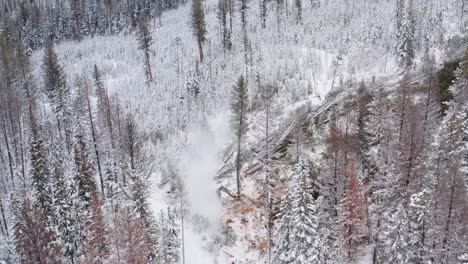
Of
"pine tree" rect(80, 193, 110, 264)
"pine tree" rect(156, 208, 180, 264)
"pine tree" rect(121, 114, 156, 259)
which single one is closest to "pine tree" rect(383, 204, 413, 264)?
"pine tree" rect(156, 208, 180, 264)

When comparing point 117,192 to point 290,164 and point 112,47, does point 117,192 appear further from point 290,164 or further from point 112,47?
point 112,47

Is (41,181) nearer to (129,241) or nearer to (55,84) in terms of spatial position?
(129,241)

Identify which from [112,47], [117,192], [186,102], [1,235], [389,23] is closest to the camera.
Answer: [117,192]

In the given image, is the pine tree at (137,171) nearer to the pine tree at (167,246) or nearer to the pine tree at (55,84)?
the pine tree at (167,246)

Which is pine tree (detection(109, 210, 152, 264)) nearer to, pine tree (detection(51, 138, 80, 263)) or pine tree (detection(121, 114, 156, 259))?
pine tree (detection(121, 114, 156, 259))

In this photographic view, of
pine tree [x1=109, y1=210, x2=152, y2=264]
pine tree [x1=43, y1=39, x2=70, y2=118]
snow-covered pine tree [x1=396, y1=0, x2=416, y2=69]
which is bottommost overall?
pine tree [x1=109, y1=210, x2=152, y2=264]

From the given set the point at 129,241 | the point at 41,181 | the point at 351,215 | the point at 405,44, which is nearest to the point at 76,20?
the point at 41,181

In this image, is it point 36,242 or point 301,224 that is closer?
point 36,242

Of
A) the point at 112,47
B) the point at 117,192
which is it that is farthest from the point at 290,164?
the point at 112,47
